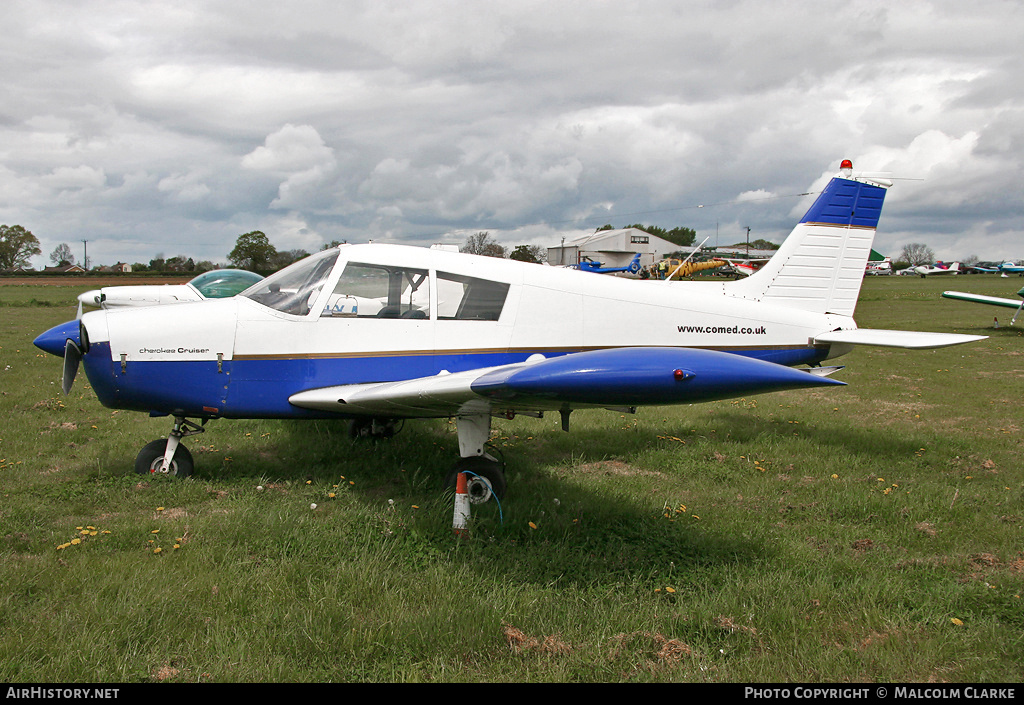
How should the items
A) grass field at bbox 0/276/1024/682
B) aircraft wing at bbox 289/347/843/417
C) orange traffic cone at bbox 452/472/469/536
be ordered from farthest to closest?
orange traffic cone at bbox 452/472/469/536, aircraft wing at bbox 289/347/843/417, grass field at bbox 0/276/1024/682

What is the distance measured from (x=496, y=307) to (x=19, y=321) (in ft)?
71.3

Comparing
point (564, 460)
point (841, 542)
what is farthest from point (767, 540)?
point (564, 460)

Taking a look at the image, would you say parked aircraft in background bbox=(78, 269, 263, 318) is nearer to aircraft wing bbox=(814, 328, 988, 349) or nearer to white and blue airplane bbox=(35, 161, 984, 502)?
white and blue airplane bbox=(35, 161, 984, 502)

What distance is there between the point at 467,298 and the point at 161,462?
116 inches

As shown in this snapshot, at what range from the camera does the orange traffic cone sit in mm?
4070

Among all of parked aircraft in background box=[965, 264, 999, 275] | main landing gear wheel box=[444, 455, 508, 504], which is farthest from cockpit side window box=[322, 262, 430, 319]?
parked aircraft in background box=[965, 264, 999, 275]

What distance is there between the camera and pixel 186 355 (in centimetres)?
476

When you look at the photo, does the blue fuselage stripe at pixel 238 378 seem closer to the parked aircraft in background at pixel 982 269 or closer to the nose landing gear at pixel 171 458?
the nose landing gear at pixel 171 458

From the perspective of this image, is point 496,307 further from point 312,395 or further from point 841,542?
point 841,542

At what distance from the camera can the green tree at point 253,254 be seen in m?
26.5

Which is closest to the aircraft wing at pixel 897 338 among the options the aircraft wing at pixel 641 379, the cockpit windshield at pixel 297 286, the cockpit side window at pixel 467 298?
the aircraft wing at pixel 641 379

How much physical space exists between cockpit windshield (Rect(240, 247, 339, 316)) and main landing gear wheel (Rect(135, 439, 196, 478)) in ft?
4.94

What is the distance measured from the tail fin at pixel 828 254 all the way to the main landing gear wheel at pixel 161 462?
5495 mm

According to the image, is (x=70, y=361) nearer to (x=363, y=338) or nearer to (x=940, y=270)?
(x=363, y=338)
